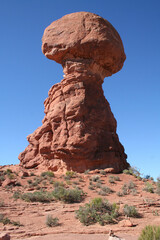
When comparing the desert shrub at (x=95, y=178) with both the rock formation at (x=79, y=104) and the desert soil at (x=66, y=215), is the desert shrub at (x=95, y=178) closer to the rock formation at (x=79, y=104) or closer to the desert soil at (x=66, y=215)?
the desert soil at (x=66, y=215)

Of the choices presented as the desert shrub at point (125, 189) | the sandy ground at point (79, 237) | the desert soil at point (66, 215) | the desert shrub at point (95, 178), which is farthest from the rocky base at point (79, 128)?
the sandy ground at point (79, 237)

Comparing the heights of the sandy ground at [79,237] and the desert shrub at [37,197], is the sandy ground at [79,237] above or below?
below

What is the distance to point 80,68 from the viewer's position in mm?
20000

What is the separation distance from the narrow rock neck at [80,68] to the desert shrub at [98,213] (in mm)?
13165

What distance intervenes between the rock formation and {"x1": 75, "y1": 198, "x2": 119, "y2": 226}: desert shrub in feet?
27.7

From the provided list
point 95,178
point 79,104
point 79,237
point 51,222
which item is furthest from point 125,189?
point 79,104

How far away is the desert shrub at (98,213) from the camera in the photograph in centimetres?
813

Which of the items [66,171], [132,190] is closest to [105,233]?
[132,190]

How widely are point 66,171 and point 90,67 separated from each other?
995 cm

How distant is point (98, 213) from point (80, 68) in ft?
46.5

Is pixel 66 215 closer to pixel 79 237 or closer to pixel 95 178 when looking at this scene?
pixel 79 237

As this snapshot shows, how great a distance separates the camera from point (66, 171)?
1780 centimetres

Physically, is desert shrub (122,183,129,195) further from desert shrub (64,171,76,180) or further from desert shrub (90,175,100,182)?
desert shrub (64,171,76,180)

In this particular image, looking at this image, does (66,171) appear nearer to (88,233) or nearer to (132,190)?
(132,190)
